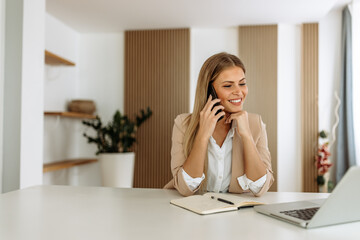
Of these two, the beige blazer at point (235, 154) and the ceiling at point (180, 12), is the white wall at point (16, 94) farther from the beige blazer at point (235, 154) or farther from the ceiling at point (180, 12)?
the beige blazer at point (235, 154)

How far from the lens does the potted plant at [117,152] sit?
4805mm

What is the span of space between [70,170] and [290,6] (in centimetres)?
388

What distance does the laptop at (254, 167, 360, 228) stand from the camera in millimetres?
945

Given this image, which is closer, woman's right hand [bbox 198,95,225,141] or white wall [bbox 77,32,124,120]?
woman's right hand [bbox 198,95,225,141]

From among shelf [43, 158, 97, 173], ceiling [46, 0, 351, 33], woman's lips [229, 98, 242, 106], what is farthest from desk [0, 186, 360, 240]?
ceiling [46, 0, 351, 33]

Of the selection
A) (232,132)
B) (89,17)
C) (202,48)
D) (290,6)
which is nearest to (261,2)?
(290,6)

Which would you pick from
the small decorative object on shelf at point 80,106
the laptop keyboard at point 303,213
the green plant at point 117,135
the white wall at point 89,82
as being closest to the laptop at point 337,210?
the laptop keyboard at point 303,213

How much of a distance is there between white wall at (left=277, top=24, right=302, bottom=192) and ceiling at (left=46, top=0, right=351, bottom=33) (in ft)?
1.05

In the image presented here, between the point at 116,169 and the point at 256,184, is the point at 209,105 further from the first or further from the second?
the point at 116,169

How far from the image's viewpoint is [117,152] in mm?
5004

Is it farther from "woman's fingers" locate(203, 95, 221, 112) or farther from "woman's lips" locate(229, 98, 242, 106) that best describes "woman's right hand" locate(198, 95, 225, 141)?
"woman's lips" locate(229, 98, 242, 106)

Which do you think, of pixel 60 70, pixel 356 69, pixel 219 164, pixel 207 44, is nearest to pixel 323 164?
pixel 356 69

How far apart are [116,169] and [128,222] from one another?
3831 mm

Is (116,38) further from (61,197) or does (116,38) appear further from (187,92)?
(61,197)
